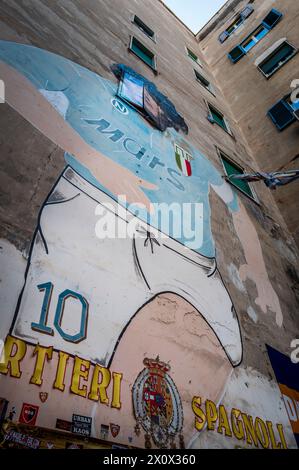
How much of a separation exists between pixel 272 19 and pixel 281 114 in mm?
4983

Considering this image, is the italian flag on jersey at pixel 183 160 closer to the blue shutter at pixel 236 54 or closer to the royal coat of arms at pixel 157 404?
the royal coat of arms at pixel 157 404

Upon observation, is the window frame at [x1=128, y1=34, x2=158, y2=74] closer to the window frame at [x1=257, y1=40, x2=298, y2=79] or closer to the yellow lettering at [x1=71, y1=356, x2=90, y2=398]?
the window frame at [x1=257, y1=40, x2=298, y2=79]

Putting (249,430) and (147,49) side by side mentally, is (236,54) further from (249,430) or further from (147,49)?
(249,430)

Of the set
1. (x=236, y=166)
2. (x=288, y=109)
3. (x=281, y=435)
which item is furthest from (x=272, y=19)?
(x=281, y=435)

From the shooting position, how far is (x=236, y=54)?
40.1ft

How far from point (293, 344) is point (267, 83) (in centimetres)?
887

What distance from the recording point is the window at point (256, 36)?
11438 millimetres

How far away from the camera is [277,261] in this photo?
6.09 meters

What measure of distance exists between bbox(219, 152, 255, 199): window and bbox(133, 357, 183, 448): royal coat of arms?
4816mm

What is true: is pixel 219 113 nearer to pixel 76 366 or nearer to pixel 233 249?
pixel 233 249

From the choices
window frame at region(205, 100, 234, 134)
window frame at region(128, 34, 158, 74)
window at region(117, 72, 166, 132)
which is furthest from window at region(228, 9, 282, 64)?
window at region(117, 72, 166, 132)

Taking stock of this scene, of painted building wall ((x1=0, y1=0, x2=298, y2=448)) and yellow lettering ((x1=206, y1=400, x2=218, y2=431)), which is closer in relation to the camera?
painted building wall ((x1=0, y1=0, x2=298, y2=448))

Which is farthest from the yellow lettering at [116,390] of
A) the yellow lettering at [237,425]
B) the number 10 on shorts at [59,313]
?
the yellow lettering at [237,425]

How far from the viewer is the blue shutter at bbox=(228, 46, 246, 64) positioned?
12023 mm
